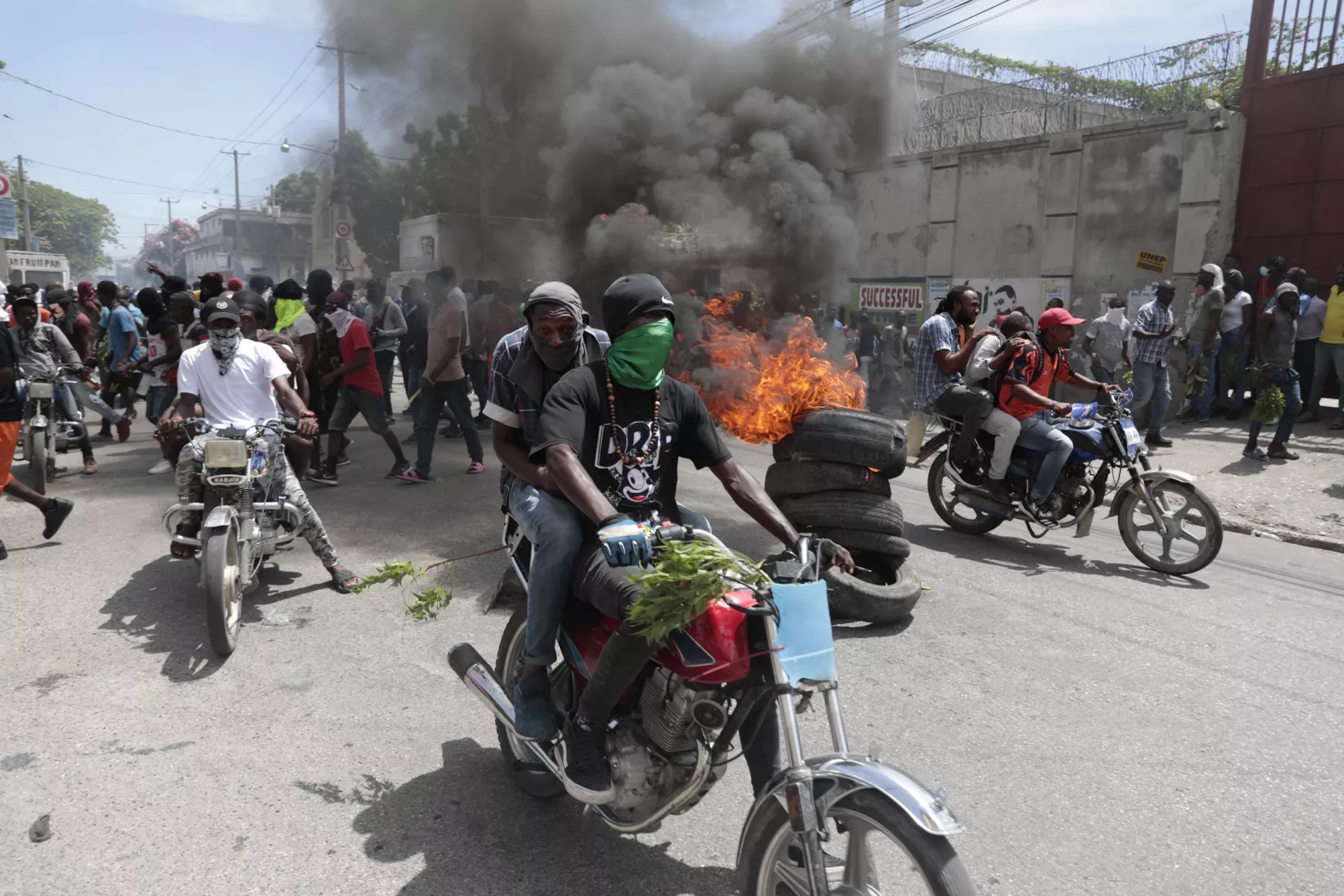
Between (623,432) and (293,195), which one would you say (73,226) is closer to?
(293,195)

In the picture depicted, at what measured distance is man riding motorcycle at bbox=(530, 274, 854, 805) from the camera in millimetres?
2467

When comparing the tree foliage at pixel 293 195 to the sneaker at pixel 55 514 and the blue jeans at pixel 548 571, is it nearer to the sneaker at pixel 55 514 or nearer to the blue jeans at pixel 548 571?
the sneaker at pixel 55 514

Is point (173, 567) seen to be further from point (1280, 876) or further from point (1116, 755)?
point (1280, 876)

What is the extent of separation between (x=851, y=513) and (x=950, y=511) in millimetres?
2306

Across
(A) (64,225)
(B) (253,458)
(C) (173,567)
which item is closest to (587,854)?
(B) (253,458)

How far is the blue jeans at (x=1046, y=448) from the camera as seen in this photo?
6191mm

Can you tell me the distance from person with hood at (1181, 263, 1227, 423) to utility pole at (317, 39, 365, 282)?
19.8 m

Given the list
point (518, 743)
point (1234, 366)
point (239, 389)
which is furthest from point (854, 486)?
point (1234, 366)

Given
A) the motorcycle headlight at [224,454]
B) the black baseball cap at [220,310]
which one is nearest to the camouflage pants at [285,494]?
the motorcycle headlight at [224,454]

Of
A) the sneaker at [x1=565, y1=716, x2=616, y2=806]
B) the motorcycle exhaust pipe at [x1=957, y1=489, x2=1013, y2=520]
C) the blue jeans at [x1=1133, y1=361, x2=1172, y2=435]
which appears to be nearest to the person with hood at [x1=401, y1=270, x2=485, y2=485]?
the motorcycle exhaust pipe at [x1=957, y1=489, x2=1013, y2=520]

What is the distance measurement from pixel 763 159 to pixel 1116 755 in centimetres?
1731

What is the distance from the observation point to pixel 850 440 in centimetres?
515

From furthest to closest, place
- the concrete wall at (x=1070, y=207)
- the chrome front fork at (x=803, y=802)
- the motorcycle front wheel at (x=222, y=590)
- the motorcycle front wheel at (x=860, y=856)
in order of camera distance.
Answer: the concrete wall at (x=1070, y=207) → the motorcycle front wheel at (x=222, y=590) → the chrome front fork at (x=803, y=802) → the motorcycle front wheel at (x=860, y=856)

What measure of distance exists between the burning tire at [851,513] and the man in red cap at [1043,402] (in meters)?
1.65
